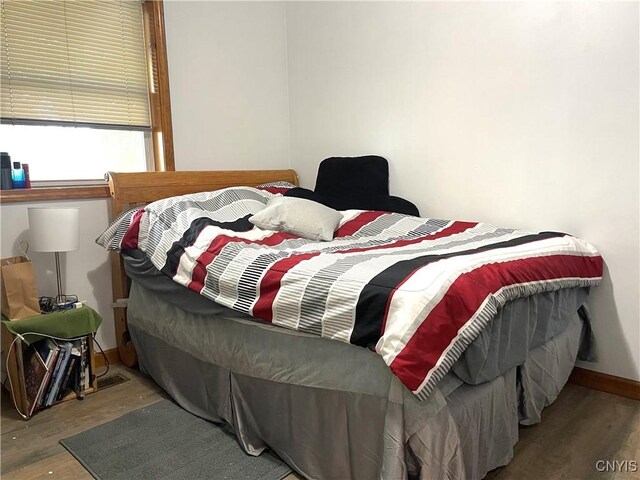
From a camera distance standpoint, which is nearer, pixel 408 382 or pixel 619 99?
pixel 408 382

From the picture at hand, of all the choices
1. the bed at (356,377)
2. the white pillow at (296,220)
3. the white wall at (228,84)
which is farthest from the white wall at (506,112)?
the white pillow at (296,220)

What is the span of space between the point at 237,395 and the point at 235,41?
2325mm

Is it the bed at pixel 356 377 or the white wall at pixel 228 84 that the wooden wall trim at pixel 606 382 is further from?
the white wall at pixel 228 84

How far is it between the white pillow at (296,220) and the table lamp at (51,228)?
82 cm

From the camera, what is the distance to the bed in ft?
4.32

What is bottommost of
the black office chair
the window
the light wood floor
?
the light wood floor

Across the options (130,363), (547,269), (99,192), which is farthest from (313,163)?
(547,269)

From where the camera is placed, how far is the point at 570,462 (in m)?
1.68

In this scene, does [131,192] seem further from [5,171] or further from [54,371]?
[54,371]

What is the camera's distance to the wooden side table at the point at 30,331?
2.04 metres

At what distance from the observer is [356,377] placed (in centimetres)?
142

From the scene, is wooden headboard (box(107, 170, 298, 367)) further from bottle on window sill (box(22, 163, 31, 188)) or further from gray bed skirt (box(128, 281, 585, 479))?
gray bed skirt (box(128, 281, 585, 479))

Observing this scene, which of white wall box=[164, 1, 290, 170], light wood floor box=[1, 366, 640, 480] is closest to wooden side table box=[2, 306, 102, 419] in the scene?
light wood floor box=[1, 366, 640, 480]

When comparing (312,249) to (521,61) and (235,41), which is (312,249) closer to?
(521,61)
